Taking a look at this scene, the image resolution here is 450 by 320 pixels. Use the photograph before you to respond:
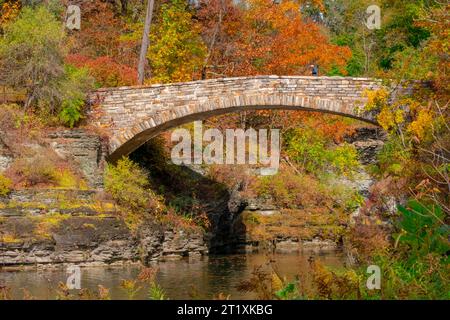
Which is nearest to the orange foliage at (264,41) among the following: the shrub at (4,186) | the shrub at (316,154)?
the shrub at (316,154)

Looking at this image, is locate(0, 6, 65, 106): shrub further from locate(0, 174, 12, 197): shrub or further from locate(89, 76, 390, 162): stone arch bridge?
locate(0, 174, 12, 197): shrub

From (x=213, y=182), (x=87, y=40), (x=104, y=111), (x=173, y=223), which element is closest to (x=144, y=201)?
(x=173, y=223)

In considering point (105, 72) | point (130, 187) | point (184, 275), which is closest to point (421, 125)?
point (184, 275)

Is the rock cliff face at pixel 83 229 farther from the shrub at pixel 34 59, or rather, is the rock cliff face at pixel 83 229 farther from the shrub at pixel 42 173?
the shrub at pixel 34 59

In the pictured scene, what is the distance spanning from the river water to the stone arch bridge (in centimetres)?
393

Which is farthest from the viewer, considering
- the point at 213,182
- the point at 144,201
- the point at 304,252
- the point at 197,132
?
the point at 197,132

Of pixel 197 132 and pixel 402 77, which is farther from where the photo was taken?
pixel 197 132

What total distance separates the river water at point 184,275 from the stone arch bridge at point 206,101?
3.93 m

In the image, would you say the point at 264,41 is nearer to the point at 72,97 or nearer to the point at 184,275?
the point at 72,97

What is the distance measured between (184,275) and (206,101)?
18.1 feet

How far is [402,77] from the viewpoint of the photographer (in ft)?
68.6

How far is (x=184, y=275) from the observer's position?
18.7 m
